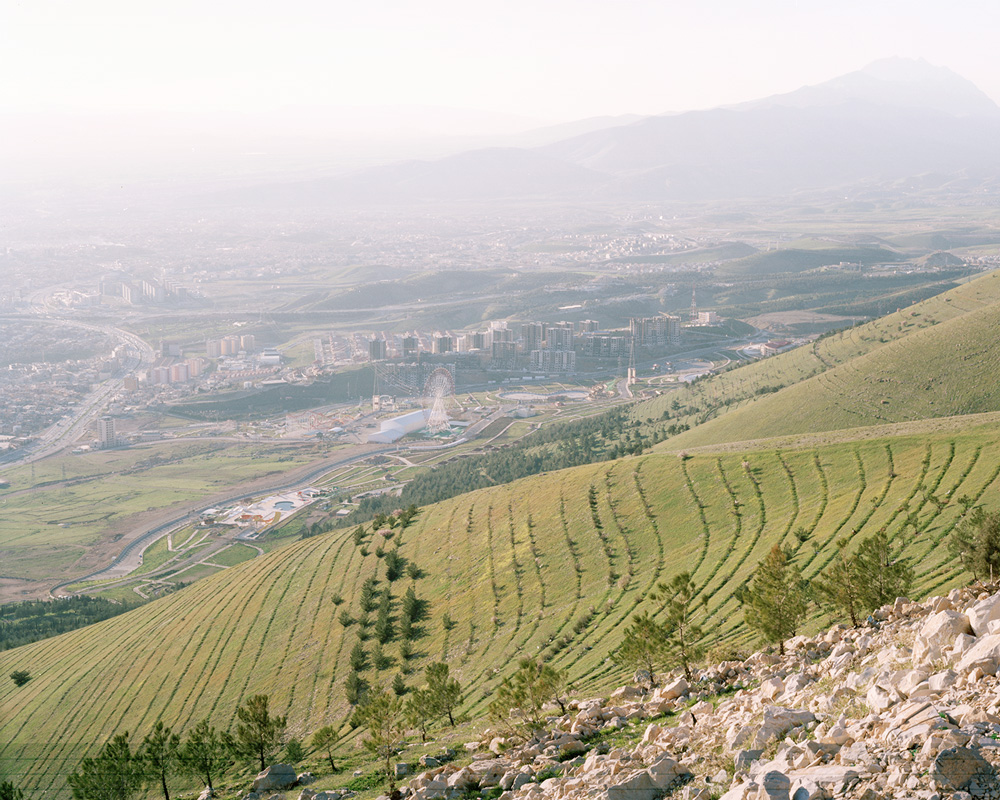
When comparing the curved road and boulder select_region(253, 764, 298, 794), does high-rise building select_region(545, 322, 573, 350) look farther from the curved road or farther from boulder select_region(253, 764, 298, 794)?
boulder select_region(253, 764, 298, 794)

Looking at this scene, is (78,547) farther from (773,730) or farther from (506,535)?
(773,730)

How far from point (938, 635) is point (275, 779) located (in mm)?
16689

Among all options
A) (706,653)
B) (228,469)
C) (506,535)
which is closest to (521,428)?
(228,469)

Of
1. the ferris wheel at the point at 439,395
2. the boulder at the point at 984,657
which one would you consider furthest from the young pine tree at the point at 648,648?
the ferris wheel at the point at 439,395

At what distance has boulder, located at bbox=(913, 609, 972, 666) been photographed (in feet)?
42.9

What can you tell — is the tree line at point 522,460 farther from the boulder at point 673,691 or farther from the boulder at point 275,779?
the boulder at point 673,691

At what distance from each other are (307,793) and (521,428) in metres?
96.9

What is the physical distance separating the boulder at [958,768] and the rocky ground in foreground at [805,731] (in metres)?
0.01

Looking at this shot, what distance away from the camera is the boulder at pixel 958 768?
9125 mm

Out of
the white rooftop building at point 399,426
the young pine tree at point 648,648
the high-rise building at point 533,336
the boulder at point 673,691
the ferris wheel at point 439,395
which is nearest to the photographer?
the boulder at point 673,691

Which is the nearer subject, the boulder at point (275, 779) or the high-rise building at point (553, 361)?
the boulder at point (275, 779)

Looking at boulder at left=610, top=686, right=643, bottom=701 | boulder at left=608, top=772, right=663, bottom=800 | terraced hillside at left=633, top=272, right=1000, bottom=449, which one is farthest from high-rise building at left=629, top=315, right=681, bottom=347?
boulder at left=608, top=772, right=663, bottom=800

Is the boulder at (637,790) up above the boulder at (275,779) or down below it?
above

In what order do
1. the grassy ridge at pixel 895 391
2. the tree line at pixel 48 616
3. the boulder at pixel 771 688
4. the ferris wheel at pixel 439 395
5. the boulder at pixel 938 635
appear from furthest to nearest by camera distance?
the ferris wheel at pixel 439 395 → the tree line at pixel 48 616 → the grassy ridge at pixel 895 391 → the boulder at pixel 771 688 → the boulder at pixel 938 635
